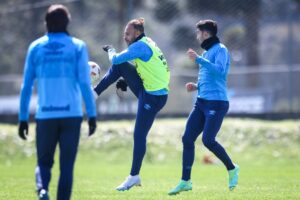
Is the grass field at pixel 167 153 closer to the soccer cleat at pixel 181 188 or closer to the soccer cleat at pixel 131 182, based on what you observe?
the soccer cleat at pixel 131 182

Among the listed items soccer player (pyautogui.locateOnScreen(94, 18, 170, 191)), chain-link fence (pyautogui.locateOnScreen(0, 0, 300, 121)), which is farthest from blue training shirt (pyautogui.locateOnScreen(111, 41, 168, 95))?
chain-link fence (pyautogui.locateOnScreen(0, 0, 300, 121))

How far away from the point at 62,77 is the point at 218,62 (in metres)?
3.55

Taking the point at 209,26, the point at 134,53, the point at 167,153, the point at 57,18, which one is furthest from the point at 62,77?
the point at 167,153

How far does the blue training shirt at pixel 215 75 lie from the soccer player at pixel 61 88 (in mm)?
3312

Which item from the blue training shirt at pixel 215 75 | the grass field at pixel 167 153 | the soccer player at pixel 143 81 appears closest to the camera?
the blue training shirt at pixel 215 75

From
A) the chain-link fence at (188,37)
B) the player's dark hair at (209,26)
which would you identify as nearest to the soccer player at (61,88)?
the player's dark hair at (209,26)

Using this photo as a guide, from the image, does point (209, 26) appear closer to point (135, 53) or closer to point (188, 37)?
point (135, 53)

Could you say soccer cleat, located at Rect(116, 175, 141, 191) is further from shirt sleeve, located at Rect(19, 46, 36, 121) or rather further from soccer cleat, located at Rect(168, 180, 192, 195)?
shirt sleeve, located at Rect(19, 46, 36, 121)

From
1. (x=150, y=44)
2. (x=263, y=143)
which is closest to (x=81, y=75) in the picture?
(x=150, y=44)

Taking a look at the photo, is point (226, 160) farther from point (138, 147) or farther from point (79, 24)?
point (79, 24)

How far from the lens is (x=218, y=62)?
11.8 metres

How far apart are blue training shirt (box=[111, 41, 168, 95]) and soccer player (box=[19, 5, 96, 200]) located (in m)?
3.17

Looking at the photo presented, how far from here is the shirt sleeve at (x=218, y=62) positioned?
11641 mm

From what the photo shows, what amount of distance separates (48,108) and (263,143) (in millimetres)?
13927
